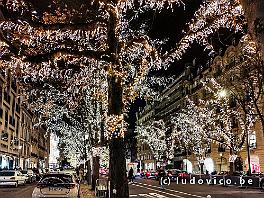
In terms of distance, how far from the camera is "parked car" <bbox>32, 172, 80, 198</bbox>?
1576 cm

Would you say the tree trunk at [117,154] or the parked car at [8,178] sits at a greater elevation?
the tree trunk at [117,154]

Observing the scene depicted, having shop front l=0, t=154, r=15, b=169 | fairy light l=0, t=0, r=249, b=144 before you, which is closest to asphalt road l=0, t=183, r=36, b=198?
fairy light l=0, t=0, r=249, b=144

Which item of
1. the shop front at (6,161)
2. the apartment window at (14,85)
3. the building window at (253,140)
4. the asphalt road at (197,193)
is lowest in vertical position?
the asphalt road at (197,193)

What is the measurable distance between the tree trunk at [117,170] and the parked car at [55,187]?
3.34 metres

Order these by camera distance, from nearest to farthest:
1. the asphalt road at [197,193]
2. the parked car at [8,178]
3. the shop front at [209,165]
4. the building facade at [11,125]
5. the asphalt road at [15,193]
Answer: the asphalt road at [15,193]
the asphalt road at [197,193]
the parked car at [8,178]
the building facade at [11,125]
the shop front at [209,165]

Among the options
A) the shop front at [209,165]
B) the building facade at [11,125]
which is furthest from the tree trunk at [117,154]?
the shop front at [209,165]

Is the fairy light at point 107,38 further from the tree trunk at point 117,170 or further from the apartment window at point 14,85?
the apartment window at point 14,85

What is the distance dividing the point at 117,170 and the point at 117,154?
0.51 metres

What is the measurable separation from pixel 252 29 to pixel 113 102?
963cm

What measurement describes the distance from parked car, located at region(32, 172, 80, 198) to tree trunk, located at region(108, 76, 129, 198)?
3353 millimetres

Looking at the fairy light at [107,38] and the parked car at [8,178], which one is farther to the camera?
the parked car at [8,178]

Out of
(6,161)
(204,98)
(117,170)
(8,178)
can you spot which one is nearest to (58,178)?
(117,170)

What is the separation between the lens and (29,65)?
11.7 metres

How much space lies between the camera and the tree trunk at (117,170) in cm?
1319
